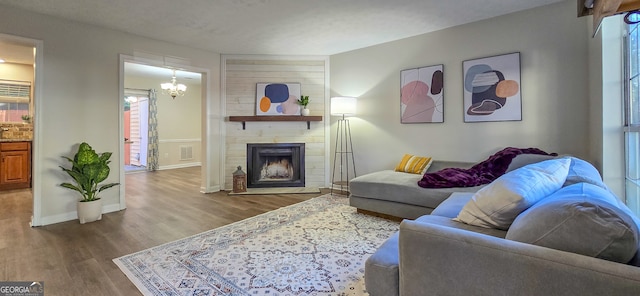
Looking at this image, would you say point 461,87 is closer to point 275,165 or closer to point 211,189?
point 275,165

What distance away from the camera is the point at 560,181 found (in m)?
1.50

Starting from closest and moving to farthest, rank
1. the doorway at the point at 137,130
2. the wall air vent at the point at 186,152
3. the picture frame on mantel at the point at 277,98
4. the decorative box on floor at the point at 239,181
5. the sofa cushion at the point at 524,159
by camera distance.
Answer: the sofa cushion at the point at 524,159 → the decorative box on floor at the point at 239,181 → the picture frame on mantel at the point at 277,98 → the doorway at the point at 137,130 → the wall air vent at the point at 186,152

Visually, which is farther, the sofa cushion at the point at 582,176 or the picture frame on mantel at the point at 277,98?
the picture frame on mantel at the point at 277,98

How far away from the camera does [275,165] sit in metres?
5.08

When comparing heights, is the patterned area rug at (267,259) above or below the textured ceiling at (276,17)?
below

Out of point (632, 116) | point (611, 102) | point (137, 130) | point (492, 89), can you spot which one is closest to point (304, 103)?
point (492, 89)

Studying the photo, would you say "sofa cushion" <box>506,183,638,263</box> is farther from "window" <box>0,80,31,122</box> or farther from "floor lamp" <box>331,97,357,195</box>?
"window" <box>0,80,31,122</box>

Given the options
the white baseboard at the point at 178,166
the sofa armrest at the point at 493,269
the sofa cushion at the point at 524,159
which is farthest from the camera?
the white baseboard at the point at 178,166

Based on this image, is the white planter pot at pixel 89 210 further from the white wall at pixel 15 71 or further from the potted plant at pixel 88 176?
the white wall at pixel 15 71

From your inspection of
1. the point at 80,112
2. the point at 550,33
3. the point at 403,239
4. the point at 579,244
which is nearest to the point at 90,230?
the point at 80,112

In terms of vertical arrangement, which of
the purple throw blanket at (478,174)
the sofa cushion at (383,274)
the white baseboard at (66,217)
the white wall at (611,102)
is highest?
the white wall at (611,102)

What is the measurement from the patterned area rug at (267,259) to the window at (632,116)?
6.05 ft

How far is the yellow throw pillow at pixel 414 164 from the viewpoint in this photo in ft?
12.1

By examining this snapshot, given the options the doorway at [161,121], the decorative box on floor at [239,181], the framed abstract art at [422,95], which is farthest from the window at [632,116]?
the doorway at [161,121]
